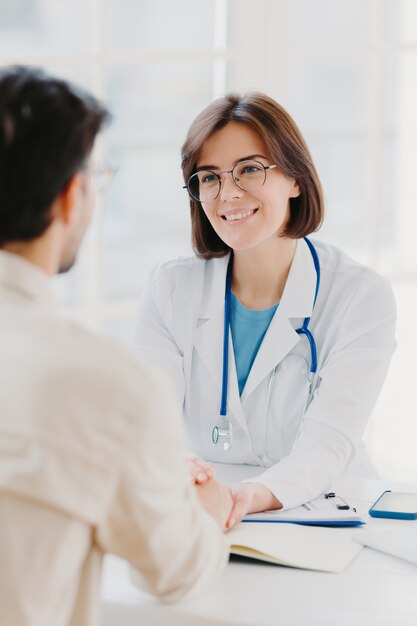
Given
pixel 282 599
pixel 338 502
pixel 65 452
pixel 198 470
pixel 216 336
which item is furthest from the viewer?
pixel 216 336

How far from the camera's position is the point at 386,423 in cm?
409

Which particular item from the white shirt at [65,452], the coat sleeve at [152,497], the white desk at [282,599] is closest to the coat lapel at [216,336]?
the white desk at [282,599]

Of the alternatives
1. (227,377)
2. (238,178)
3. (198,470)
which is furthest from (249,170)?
(198,470)

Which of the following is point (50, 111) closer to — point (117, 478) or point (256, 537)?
point (117, 478)

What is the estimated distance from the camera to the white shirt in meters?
1.06

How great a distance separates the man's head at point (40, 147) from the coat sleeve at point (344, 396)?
819 mm

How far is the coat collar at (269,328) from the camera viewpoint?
7.04 feet

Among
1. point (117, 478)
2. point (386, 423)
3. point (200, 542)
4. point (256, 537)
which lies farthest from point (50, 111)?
point (386, 423)

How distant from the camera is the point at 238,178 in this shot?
218 cm

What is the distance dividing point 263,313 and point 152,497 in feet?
3.68

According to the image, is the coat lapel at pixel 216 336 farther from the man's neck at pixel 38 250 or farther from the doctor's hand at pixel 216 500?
the man's neck at pixel 38 250

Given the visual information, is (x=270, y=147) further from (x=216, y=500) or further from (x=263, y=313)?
(x=216, y=500)

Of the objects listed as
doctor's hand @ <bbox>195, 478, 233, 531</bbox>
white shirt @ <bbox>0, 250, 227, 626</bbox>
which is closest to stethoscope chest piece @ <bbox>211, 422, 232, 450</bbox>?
doctor's hand @ <bbox>195, 478, 233, 531</bbox>

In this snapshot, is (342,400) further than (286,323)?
No
